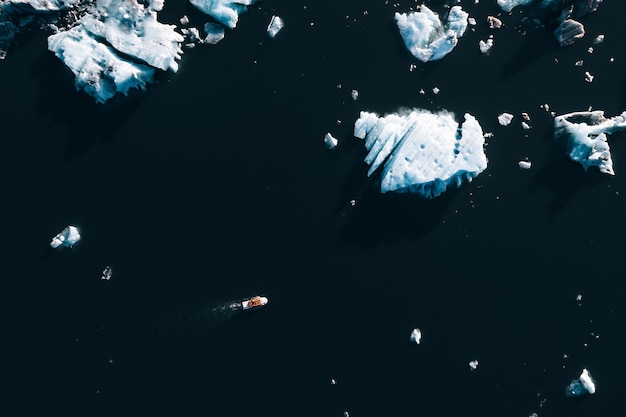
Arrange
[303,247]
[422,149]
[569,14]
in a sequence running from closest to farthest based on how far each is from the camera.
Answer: [422,149] < [569,14] < [303,247]

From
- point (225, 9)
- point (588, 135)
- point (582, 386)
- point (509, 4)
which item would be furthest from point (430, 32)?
point (582, 386)

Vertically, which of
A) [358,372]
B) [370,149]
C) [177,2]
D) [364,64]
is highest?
[177,2]

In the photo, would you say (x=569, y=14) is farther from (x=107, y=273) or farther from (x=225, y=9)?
(x=107, y=273)

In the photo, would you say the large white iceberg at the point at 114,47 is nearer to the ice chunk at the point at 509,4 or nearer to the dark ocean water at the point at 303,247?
the dark ocean water at the point at 303,247

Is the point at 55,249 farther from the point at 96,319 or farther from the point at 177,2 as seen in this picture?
the point at 177,2

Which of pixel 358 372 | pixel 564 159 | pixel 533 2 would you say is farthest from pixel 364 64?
pixel 358 372
